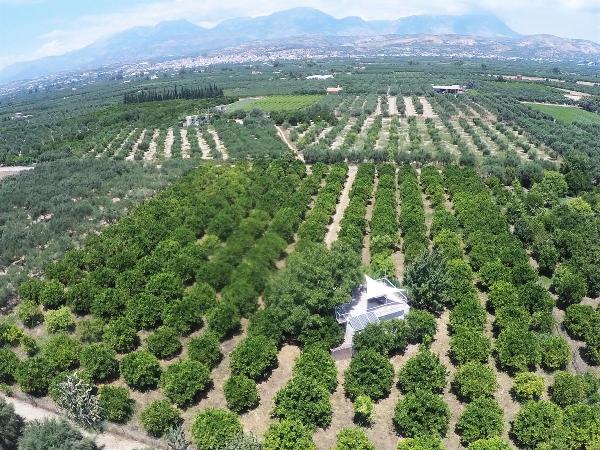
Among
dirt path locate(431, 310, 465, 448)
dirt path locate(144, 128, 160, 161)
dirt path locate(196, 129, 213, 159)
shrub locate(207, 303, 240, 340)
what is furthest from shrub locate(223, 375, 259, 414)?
dirt path locate(144, 128, 160, 161)

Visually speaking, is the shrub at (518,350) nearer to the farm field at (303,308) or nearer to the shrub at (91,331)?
the farm field at (303,308)

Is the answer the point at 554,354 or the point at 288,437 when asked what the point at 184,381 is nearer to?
the point at 288,437

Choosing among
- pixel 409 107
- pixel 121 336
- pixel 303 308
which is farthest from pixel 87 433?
pixel 409 107

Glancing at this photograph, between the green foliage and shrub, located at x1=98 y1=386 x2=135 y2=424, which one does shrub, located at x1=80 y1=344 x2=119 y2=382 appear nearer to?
shrub, located at x1=98 y1=386 x2=135 y2=424

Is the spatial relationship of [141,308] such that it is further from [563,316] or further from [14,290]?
[563,316]

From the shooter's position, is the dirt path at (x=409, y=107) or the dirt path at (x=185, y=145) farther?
the dirt path at (x=409, y=107)

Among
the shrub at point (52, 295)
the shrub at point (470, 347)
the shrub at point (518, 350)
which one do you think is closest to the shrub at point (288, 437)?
the shrub at point (470, 347)

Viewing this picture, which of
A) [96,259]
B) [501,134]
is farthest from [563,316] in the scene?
[501,134]
